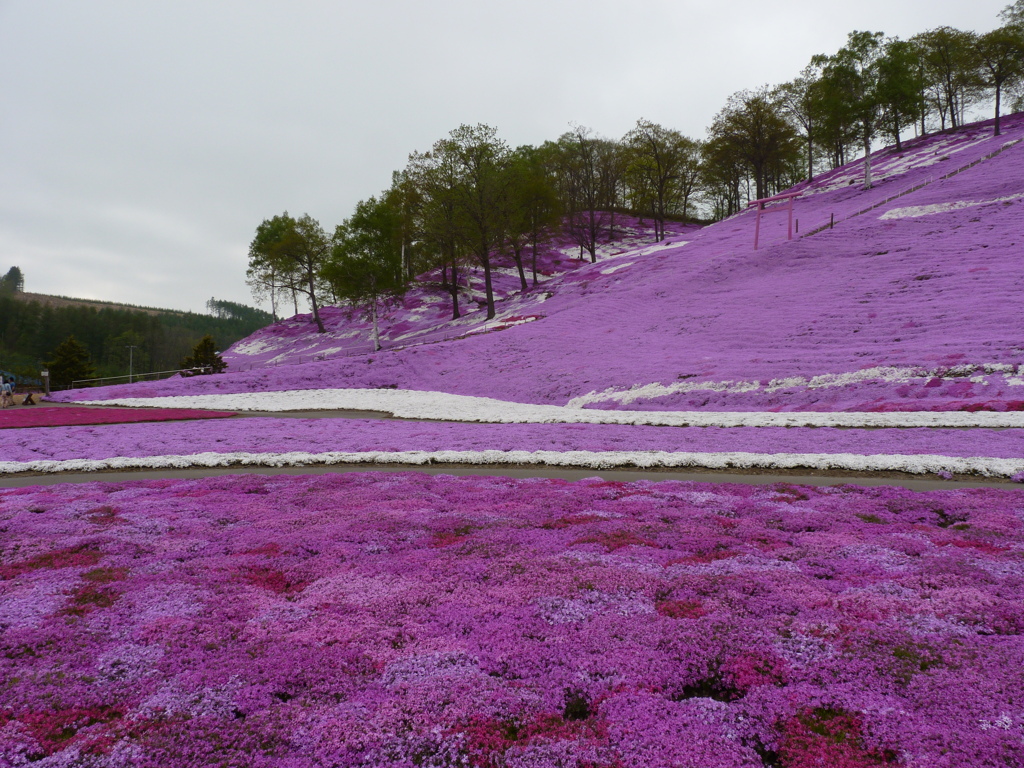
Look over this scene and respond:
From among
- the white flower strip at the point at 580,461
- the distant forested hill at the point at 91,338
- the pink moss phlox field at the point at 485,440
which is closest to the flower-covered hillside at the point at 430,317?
the pink moss phlox field at the point at 485,440

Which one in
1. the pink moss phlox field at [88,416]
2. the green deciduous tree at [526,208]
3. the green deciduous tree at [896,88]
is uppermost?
the green deciduous tree at [896,88]

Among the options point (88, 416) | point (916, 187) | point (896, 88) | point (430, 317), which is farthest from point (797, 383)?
point (896, 88)

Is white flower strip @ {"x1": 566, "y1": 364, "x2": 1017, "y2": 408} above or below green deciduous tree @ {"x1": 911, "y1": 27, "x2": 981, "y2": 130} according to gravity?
below

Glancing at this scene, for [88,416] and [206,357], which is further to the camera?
[206,357]

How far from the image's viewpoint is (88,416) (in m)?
23.9

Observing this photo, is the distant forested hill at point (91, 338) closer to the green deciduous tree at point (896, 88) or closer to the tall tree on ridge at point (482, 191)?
the tall tree on ridge at point (482, 191)

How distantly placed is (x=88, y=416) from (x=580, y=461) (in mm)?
23586

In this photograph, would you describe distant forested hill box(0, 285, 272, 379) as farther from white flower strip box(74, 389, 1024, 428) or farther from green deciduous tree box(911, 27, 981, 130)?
green deciduous tree box(911, 27, 981, 130)

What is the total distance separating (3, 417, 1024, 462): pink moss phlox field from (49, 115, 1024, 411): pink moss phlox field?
483cm

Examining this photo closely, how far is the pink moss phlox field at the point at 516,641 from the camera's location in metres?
3.36

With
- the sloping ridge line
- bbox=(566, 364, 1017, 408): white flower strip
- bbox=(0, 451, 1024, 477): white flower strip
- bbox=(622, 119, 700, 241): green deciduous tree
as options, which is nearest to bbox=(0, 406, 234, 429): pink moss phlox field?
bbox=(0, 451, 1024, 477): white flower strip

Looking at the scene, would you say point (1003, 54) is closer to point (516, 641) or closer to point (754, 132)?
point (754, 132)

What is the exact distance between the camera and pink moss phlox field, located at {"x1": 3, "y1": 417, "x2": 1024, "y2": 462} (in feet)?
42.2

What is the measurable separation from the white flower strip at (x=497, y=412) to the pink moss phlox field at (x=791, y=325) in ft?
5.45
